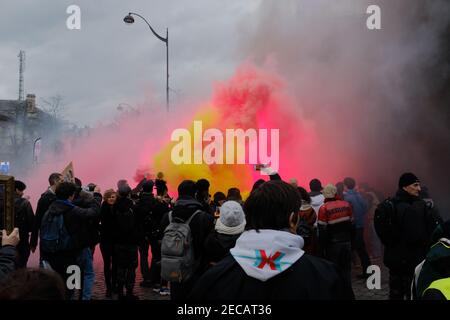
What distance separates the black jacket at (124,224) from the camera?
650 cm

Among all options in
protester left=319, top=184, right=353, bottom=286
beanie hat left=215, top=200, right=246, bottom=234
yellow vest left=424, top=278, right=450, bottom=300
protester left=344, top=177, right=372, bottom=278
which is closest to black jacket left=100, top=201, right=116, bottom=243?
beanie hat left=215, top=200, right=246, bottom=234

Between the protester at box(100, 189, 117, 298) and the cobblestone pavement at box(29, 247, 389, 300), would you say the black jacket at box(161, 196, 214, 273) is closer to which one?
the protester at box(100, 189, 117, 298)

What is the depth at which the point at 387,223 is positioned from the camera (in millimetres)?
5176

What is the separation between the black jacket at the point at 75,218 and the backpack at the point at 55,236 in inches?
1.9

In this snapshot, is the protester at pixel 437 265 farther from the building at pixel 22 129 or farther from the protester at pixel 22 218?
the building at pixel 22 129

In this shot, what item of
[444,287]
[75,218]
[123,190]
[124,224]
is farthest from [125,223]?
[444,287]

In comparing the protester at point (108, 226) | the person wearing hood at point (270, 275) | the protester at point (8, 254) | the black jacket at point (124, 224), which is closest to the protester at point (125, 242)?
the black jacket at point (124, 224)

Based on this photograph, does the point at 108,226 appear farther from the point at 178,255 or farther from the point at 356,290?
the point at 356,290

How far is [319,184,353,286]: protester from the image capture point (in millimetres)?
6301

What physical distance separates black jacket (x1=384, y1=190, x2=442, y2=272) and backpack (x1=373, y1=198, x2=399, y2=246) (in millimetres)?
34
